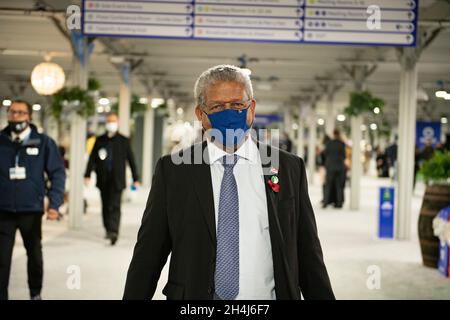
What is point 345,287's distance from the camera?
6.20m

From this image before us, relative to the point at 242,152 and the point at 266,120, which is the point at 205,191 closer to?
the point at 242,152

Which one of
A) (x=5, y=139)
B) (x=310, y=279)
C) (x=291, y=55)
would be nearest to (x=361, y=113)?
(x=291, y=55)

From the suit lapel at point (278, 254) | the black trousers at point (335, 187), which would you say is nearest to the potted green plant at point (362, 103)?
the black trousers at point (335, 187)

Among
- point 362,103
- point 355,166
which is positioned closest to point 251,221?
point 362,103

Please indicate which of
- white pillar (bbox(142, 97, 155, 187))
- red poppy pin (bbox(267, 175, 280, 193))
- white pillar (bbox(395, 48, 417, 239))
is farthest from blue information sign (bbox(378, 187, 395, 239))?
white pillar (bbox(142, 97, 155, 187))

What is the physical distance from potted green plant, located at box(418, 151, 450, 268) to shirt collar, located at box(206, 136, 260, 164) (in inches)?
227

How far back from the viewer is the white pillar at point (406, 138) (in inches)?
389

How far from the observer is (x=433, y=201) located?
746 cm

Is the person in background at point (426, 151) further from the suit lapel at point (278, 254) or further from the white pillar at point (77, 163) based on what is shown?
the suit lapel at point (278, 254)

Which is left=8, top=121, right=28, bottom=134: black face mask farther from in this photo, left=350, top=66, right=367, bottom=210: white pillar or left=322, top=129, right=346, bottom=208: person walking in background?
left=350, top=66, right=367, bottom=210: white pillar

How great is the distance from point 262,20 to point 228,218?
5790 mm

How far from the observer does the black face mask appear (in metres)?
4.86

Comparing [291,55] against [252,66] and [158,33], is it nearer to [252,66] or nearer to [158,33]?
[252,66]
